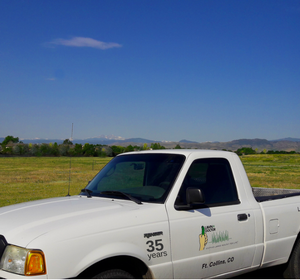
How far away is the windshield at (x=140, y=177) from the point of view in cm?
414

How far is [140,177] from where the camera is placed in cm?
469

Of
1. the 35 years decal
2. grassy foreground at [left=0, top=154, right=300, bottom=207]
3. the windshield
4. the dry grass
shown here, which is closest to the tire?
the windshield

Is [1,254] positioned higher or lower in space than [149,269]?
higher

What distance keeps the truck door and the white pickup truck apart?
1 centimetres

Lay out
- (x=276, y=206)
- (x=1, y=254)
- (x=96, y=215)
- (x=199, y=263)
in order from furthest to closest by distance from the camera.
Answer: (x=276, y=206), (x=199, y=263), (x=96, y=215), (x=1, y=254)

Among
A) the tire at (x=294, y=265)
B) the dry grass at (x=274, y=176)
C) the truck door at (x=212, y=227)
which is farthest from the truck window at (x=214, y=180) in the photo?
the dry grass at (x=274, y=176)

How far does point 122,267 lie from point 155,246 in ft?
1.21

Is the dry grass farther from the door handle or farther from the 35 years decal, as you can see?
the 35 years decal

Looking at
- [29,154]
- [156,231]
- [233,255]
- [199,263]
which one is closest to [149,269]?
[156,231]

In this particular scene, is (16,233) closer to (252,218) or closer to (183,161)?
(183,161)

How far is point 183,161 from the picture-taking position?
14.0 feet

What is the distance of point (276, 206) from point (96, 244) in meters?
2.63

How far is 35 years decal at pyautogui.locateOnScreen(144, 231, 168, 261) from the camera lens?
3524 millimetres

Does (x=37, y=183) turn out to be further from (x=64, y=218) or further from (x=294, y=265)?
(x=64, y=218)
